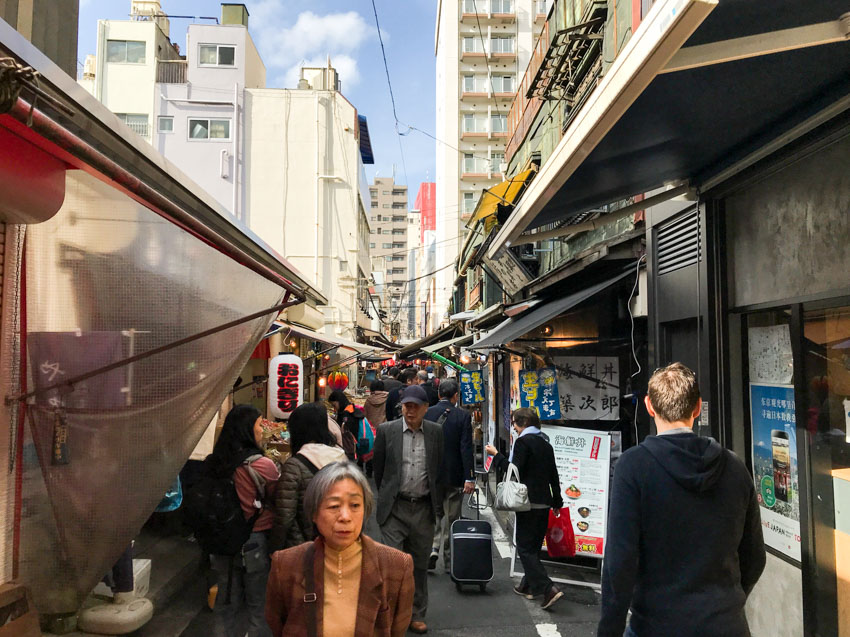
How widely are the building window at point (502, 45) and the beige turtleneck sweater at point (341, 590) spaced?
1881 inches

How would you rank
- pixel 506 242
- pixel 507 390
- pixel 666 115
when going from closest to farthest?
pixel 666 115, pixel 506 242, pixel 507 390

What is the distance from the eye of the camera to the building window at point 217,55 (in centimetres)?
2712

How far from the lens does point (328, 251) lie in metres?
27.2

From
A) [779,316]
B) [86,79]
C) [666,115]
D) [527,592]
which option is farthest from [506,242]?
[86,79]

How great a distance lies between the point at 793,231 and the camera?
4266 millimetres

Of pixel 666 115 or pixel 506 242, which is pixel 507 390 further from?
pixel 666 115

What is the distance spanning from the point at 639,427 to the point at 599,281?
2.14 meters

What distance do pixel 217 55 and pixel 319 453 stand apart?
91.7 ft

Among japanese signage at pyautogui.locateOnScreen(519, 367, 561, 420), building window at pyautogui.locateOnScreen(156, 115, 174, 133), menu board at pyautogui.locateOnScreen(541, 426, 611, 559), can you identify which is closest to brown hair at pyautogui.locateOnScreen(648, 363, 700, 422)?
menu board at pyautogui.locateOnScreen(541, 426, 611, 559)

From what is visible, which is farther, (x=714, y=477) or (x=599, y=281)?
(x=599, y=281)

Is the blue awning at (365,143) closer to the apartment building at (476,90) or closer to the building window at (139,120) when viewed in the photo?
the apartment building at (476,90)

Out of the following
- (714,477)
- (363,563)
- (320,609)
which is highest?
(714,477)

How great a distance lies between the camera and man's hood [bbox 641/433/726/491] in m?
2.64

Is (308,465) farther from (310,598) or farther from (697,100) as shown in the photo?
(697,100)
